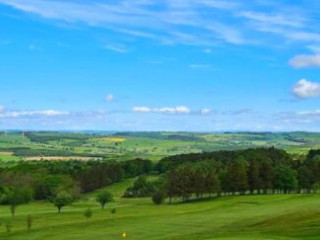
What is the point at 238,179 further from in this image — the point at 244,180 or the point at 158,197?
the point at 158,197

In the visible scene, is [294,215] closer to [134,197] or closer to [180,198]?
[180,198]

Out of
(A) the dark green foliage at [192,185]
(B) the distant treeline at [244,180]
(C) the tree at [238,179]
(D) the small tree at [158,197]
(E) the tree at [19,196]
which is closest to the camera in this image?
(D) the small tree at [158,197]

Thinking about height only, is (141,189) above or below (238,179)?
below

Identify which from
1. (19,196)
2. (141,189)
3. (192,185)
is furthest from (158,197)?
(19,196)

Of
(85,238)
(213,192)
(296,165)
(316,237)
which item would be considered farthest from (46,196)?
(316,237)

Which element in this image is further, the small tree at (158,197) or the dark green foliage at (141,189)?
the dark green foliage at (141,189)

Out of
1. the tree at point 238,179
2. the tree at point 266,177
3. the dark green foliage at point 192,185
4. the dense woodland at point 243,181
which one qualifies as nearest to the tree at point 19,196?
the dense woodland at point 243,181

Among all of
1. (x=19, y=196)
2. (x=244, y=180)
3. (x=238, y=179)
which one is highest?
(x=238, y=179)

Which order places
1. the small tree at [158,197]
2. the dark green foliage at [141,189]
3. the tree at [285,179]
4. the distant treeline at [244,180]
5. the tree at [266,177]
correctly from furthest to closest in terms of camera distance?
the dark green foliage at [141,189] < the tree at [266,177] < the tree at [285,179] < the distant treeline at [244,180] < the small tree at [158,197]

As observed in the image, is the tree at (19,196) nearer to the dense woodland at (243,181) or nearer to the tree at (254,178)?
the dense woodland at (243,181)

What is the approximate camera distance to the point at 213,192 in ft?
466

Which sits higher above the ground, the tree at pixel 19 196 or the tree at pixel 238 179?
the tree at pixel 238 179

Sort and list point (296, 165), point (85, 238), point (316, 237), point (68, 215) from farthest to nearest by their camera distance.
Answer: point (296, 165) < point (68, 215) < point (85, 238) < point (316, 237)

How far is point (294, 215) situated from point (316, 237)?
19.7 m
